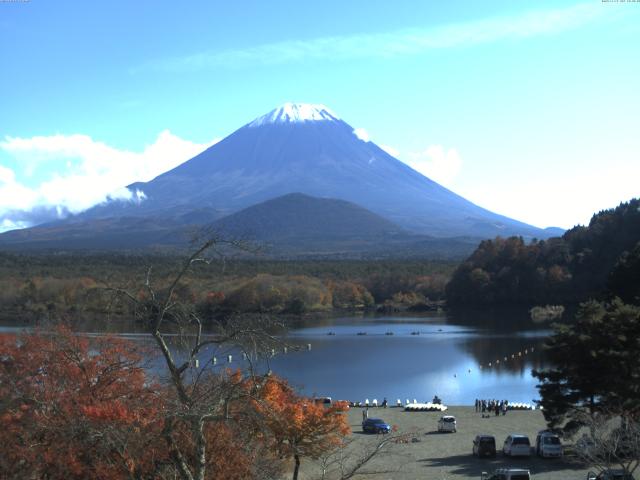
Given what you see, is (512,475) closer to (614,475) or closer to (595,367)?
(614,475)

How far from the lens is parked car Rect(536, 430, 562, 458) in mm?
12289

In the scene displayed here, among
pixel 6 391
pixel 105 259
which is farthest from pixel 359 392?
pixel 105 259

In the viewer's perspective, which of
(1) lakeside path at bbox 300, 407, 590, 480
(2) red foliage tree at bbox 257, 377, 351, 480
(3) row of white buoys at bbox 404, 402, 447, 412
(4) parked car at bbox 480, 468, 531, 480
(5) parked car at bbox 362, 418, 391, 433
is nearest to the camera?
(4) parked car at bbox 480, 468, 531, 480

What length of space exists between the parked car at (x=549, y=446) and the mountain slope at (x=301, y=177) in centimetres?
12808

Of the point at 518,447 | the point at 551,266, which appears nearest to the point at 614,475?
the point at 518,447

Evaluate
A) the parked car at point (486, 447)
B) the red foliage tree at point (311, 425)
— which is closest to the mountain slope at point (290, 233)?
the parked car at point (486, 447)

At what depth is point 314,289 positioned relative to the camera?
53.5 metres

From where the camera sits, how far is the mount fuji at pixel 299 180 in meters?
145

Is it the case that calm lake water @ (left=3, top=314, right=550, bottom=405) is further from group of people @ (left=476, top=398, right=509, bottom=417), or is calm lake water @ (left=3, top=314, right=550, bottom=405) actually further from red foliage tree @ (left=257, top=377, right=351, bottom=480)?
red foliage tree @ (left=257, top=377, right=351, bottom=480)

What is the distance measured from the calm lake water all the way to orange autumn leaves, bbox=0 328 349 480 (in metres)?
7.29

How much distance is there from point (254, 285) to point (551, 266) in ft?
59.0

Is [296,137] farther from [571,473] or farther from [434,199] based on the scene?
[571,473]

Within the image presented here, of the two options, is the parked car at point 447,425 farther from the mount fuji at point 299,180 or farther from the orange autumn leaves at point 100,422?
the mount fuji at point 299,180

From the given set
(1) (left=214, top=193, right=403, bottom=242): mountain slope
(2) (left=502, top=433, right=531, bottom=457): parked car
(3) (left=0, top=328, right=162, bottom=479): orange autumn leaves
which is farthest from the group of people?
(1) (left=214, top=193, right=403, bottom=242): mountain slope
